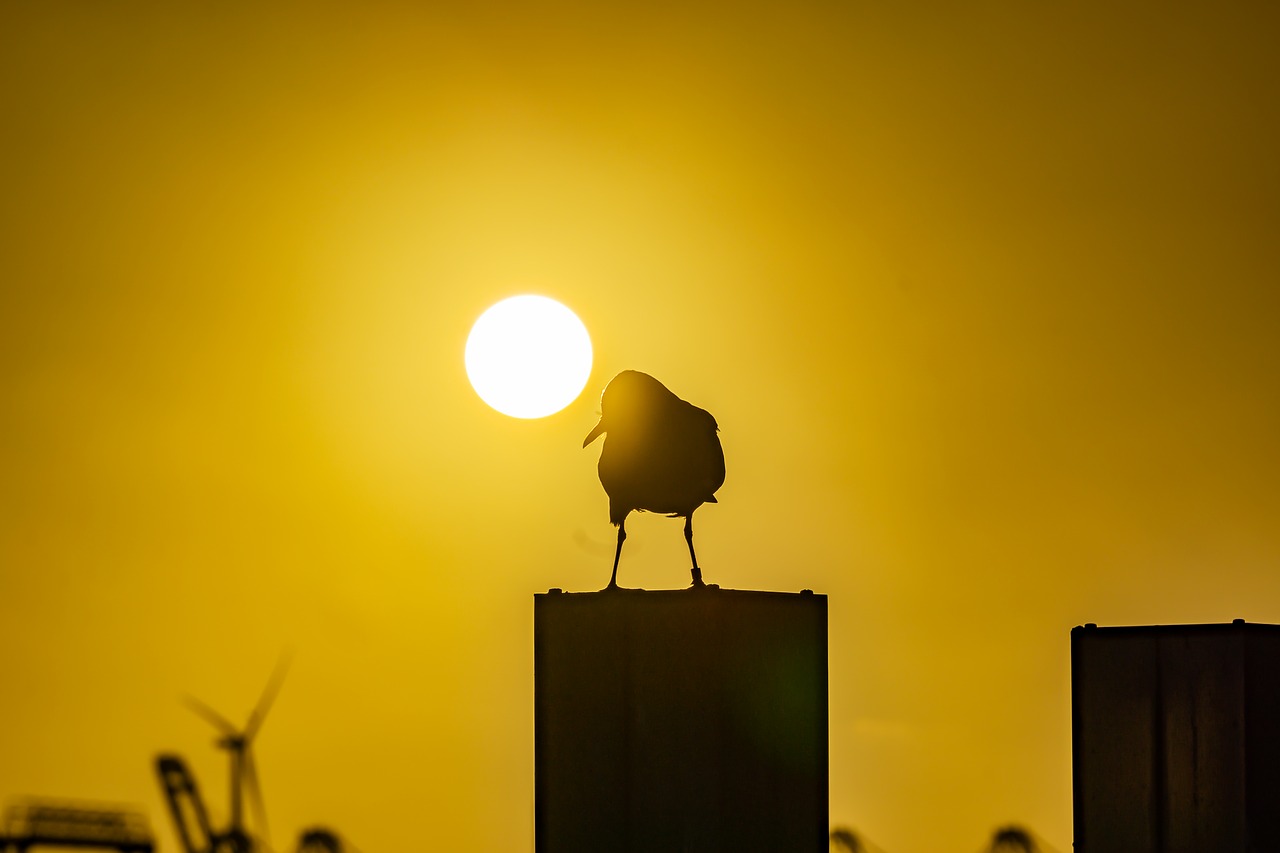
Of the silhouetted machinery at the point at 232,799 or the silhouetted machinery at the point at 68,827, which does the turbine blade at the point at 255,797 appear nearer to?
the silhouetted machinery at the point at 232,799

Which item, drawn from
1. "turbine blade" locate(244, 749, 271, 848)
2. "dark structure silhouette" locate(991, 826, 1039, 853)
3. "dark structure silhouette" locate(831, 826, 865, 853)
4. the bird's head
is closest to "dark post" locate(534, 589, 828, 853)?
the bird's head

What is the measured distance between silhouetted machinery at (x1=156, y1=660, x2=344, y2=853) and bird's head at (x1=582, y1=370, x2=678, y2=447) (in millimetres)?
3005

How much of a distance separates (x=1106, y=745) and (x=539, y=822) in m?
1.89

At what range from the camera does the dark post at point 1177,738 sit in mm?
3352

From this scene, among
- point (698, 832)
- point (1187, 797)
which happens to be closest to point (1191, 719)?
point (1187, 797)

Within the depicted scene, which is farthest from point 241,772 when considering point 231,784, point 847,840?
point 847,840

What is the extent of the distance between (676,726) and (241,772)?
3.27 meters

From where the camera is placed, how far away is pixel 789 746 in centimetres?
336

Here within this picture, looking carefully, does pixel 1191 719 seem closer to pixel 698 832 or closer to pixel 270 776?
pixel 698 832

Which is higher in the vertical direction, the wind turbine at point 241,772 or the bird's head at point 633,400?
the bird's head at point 633,400

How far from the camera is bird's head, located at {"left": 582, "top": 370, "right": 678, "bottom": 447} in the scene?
3.53 metres

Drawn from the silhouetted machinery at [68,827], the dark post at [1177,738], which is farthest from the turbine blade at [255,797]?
the dark post at [1177,738]

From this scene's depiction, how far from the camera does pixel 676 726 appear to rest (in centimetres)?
327

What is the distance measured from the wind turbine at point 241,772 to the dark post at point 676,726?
280 cm
